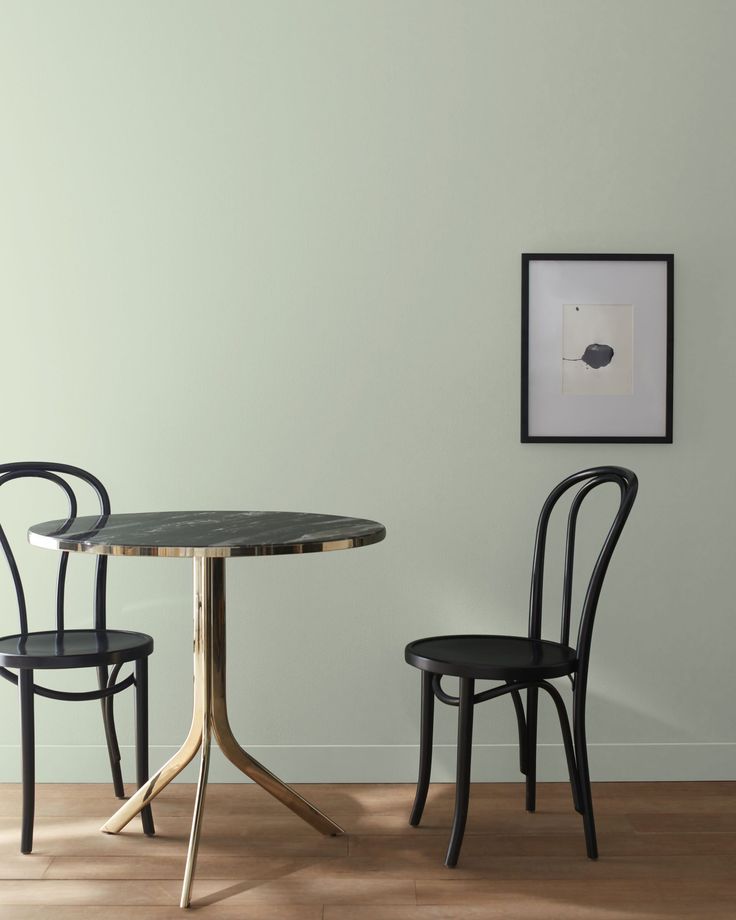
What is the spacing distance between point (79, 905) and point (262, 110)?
7.26 feet

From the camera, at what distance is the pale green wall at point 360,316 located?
290 cm

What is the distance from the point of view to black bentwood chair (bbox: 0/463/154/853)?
7.68 feet

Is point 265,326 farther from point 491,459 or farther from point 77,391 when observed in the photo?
point 491,459

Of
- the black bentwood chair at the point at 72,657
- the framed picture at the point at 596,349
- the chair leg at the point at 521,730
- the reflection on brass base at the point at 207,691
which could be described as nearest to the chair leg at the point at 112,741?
the black bentwood chair at the point at 72,657

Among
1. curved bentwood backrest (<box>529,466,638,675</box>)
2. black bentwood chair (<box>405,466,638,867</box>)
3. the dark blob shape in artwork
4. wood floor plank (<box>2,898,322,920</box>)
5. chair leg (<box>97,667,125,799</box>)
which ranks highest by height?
the dark blob shape in artwork

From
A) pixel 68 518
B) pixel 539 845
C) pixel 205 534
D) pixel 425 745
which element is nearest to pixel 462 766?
pixel 425 745

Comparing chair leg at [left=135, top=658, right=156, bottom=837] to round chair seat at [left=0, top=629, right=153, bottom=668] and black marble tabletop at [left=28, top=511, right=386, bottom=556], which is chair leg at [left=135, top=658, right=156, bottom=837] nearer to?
A: round chair seat at [left=0, top=629, right=153, bottom=668]

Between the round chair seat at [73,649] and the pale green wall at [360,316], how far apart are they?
377 millimetres

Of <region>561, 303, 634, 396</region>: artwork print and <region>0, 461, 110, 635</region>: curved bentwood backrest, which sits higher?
<region>561, 303, 634, 396</region>: artwork print

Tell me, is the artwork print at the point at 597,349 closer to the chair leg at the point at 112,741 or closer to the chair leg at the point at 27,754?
the chair leg at the point at 112,741

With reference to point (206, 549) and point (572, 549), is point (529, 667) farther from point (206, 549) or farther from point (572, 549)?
point (206, 549)

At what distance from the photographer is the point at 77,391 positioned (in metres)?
2.93

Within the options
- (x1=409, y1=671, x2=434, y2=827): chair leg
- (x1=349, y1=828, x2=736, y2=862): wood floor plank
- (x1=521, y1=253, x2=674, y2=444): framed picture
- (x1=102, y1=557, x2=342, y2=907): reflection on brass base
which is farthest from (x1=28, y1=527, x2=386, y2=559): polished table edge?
(x1=521, y1=253, x2=674, y2=444): framed picture

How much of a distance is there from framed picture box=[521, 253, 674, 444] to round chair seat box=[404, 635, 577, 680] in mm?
689
